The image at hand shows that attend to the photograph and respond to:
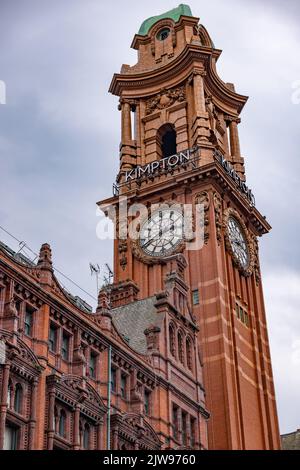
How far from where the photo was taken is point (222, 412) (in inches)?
3093

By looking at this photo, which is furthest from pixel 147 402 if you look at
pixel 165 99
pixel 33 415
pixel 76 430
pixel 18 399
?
pixel 165 99

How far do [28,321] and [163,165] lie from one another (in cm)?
5135

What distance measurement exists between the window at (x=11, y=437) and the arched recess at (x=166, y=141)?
6171cm

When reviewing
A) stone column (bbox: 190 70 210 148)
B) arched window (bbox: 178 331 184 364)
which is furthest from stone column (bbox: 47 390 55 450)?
stone column (bbox: 190 70 210 148)

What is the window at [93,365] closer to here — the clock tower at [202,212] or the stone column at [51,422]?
the stone column at [51,422]

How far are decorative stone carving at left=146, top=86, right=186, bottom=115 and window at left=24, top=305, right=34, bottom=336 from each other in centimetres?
5914

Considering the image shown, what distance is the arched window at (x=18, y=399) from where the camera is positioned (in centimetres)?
4616

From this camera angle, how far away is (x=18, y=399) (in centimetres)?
4653

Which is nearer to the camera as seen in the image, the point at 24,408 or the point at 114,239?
the point at 24,408

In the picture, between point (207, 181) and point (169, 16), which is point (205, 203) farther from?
point (169, 16)
